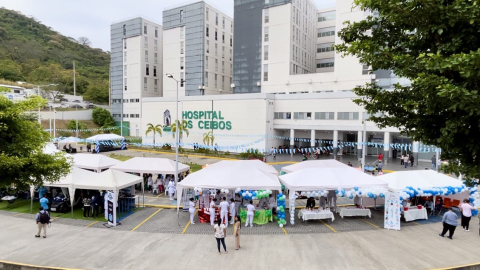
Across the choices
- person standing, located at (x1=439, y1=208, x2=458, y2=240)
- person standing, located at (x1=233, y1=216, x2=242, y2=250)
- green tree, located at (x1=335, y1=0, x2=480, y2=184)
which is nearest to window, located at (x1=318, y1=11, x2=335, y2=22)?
person standing, located at (x1=439, y1=208, x2=458, y2=240)

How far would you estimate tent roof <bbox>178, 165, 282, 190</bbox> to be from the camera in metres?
14.1

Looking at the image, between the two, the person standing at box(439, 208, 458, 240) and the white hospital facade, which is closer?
the person standing at box(439, 208, 458, 240)

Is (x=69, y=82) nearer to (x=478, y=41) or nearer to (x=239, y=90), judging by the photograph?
(x=239, y=90)

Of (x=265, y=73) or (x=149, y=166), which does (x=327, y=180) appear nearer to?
(x=149, y=166)

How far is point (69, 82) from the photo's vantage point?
284 ft

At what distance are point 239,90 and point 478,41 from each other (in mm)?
44733

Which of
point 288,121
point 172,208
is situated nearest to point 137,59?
A: point 288,121

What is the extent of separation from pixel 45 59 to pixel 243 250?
4211 inches

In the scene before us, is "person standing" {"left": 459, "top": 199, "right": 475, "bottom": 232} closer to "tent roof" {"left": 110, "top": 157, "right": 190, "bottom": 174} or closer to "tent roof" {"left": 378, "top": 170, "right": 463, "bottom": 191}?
"tent roof" {"left": 378, "top": 170, "right": 463, "bottom": 191}

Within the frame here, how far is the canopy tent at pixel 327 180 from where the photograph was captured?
45.6ft

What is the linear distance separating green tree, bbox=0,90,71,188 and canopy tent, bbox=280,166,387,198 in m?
10.2

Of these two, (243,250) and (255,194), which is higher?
(255,194)

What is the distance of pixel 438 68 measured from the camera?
6555 mm

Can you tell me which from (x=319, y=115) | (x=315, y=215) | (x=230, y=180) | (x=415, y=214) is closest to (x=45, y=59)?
(x=319, y=115)
